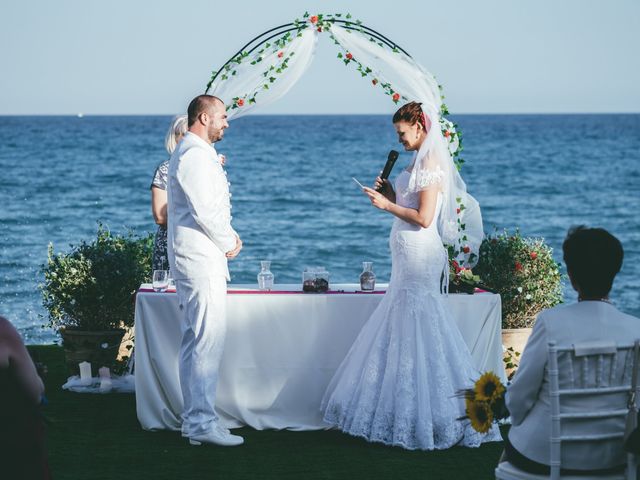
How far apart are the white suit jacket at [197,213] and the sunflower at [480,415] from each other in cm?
209

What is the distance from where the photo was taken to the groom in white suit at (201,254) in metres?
5.34

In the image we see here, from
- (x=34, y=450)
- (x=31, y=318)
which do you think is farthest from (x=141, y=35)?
(x=34, y=450)

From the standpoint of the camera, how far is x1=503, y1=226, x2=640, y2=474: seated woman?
3.38 meters

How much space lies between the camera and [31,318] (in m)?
12.6

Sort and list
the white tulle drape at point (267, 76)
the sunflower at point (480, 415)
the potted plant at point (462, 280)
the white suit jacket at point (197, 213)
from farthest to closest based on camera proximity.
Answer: the white tulle drape at point (267, 76)
the potted plant at point (462, 280)
the white suit jacket at point (197, 213)
the sunflower at point (480, 415)

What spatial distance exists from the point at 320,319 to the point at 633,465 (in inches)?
104

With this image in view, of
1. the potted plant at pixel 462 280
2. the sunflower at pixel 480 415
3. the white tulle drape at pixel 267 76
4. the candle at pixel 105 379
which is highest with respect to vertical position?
the white tulle drape at pixel 267 76

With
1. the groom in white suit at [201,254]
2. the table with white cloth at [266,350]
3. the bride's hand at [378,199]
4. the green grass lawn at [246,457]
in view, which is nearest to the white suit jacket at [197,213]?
the groom in white suit at [201,254]

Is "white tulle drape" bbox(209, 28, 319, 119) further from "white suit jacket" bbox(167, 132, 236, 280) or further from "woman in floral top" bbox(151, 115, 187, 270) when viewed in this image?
"white suit jacket" bbox(167, 132, 236, 280)

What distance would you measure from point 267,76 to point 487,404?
11.5ft

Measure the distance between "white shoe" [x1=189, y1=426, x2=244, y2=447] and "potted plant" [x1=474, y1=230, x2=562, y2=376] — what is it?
2299 millimetres

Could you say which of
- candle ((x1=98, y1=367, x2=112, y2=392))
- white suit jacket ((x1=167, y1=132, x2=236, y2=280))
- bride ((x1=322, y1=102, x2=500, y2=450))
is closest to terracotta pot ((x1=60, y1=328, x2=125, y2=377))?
candle ((x1=98, y1=367, x2=112, y2=392))

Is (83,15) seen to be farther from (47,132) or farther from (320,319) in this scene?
(320,319)

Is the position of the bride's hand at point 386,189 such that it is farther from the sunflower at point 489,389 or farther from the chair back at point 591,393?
the chair back at point 591,393
